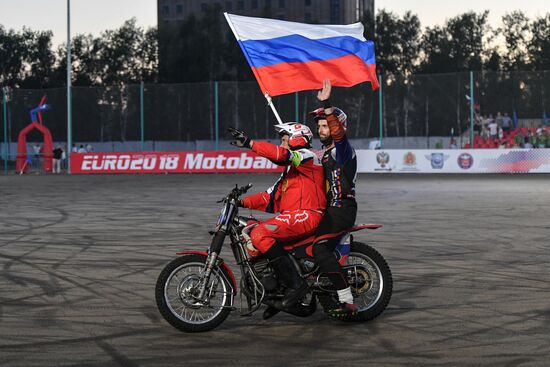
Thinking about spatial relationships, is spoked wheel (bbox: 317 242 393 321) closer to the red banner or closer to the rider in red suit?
the rider in red suit

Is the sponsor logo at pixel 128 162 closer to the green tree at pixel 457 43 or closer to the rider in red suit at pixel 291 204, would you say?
the rider in red suit at pixel 291 204

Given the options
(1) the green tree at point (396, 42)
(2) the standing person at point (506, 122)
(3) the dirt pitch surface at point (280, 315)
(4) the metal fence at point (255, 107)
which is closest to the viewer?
(3) the dirt pitch surface at point (280, 315)

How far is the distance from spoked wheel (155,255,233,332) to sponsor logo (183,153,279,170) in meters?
30.8

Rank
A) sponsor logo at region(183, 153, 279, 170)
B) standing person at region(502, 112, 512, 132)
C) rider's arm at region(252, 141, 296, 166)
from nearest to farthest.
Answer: rider's arm at region(252, 141, 296, 166)
sponsor logo at region(183, 153, 279, 170)
standing person at region(502, 112, 512, 132)

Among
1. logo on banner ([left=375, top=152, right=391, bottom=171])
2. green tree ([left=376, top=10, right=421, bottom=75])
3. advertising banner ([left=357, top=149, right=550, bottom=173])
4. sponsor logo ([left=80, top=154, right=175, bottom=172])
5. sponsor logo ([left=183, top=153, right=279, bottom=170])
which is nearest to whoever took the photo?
advertising banner ([left=357, top=149, right=550, bottom=173])

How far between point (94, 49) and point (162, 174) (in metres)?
58.5

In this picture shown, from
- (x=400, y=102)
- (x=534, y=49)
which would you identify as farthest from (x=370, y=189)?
(x=534, y=49)

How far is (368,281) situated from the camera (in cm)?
754

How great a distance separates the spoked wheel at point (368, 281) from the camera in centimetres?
751

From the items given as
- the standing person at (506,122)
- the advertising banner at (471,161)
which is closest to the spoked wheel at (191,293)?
the advertising banner at (471,161)

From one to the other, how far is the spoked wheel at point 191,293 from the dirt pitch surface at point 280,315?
0.11 meters

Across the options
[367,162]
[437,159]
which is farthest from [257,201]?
[367,162]

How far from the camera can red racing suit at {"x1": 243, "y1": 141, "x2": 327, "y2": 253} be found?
6988 millimetres

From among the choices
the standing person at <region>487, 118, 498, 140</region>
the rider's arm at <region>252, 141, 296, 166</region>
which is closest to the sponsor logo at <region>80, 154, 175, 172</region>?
the standing person at <region>487, 118, 498, 140</region>
